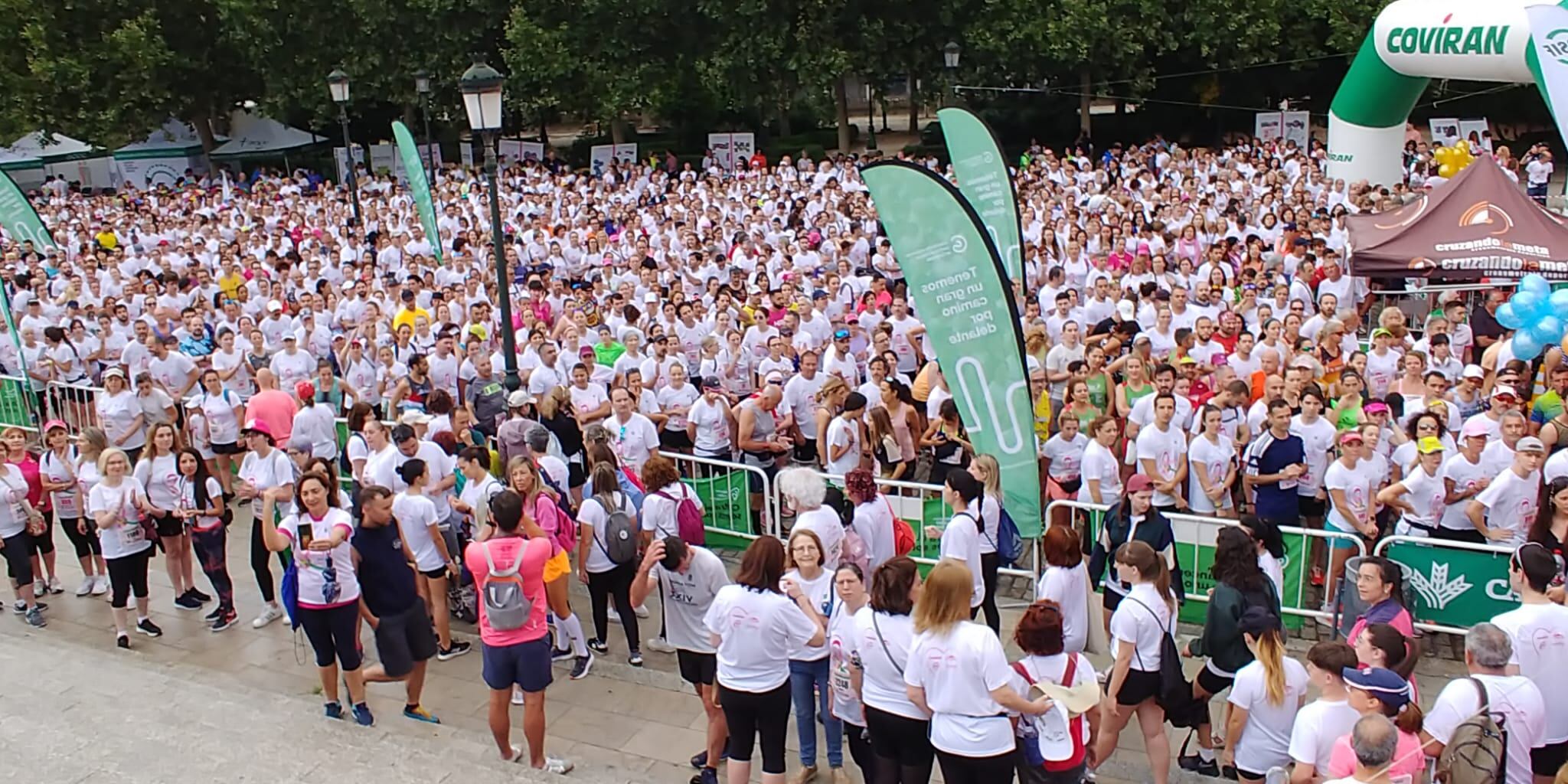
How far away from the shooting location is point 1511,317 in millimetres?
10547

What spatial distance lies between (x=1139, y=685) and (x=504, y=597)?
3.02m

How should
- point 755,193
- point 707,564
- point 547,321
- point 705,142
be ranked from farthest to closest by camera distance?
point 705,142
point 755,193
point 547,321
point 707,564

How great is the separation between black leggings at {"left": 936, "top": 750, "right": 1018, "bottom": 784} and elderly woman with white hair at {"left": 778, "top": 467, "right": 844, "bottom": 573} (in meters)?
1.67

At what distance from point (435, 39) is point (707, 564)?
32.7m

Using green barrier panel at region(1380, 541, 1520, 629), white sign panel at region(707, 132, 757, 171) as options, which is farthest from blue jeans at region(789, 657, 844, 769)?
white sign panel at region(707, 132, 757, 171)

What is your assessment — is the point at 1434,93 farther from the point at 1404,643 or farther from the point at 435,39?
the point at 1404,643

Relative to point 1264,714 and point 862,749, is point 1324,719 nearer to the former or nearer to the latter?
point 1264,714

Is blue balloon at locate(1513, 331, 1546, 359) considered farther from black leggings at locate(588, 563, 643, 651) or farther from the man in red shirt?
the man in red shirt

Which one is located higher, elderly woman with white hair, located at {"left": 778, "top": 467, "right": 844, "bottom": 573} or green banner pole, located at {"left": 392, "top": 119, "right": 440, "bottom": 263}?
green banner pole, located at {"left": 392, "top": 119, "right": 440, "bottom": 263}

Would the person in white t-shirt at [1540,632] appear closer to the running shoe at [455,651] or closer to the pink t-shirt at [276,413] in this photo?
the running shoe at [455,651]

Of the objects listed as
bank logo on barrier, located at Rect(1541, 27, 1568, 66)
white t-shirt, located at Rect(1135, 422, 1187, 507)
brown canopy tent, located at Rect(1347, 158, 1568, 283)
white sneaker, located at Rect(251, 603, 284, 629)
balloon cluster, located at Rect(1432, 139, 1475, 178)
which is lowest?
white sneaker, located at Rect(251, 603, 284, 629)

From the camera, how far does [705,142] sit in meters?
40.2

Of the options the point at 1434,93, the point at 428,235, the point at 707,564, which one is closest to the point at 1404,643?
the point at 707,564

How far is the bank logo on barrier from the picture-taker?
50.1ft
